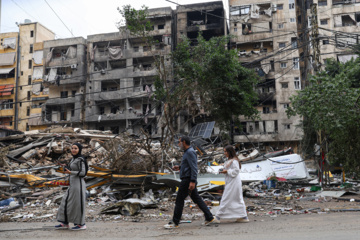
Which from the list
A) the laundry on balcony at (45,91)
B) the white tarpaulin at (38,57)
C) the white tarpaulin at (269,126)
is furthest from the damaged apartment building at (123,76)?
the white tarpaulin at (269,126)

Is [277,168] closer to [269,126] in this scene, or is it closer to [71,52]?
[269,126]

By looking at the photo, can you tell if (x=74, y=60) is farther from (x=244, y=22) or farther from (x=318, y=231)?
(x=318, y=231)

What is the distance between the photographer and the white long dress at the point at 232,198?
6348mm

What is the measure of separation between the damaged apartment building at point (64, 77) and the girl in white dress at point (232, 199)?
36.1 meters

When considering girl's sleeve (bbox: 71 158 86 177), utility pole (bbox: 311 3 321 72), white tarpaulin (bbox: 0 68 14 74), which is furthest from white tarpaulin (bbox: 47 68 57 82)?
girl's sleeve (bbox: 71 158 86 177)

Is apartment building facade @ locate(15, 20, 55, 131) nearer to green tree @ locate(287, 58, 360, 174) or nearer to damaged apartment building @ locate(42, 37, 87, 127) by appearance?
damaged apartment building @ locate(42, 37, 87, 127)

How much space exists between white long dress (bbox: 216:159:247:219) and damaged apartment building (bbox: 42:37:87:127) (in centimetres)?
3609

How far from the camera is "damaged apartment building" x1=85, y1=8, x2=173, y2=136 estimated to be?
→ 38.3 meters

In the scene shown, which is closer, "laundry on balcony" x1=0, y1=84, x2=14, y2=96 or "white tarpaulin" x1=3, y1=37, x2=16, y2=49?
"laundry on balcony" x1=0, y1=84, x2=14, y2=96

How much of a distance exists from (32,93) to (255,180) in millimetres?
38468

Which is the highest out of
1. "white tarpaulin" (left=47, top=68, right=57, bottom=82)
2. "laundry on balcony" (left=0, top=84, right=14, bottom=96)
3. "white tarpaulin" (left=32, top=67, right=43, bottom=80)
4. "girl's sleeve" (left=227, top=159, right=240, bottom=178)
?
"white tarpaulin" (left=32, top=67, right=43, bottom=80)

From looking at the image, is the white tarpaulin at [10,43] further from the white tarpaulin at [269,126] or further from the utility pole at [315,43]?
the utility pole at [315,43]

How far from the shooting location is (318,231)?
5.11 metres

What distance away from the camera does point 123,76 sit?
39.0 metres
